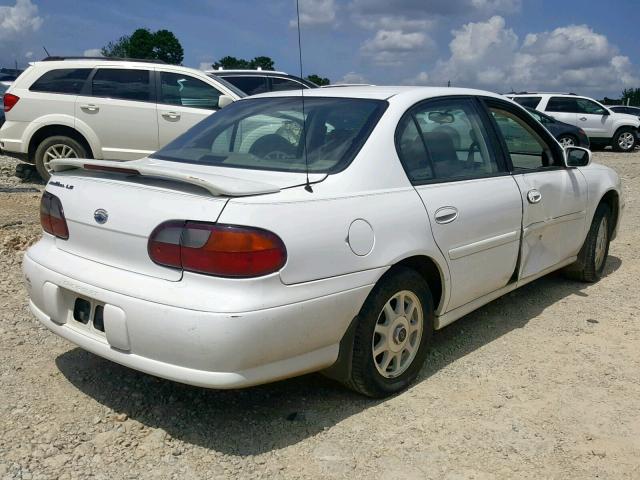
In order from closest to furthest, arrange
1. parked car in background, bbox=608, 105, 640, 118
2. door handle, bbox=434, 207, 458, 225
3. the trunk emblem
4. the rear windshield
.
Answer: the trunk emblem → the rear windshield → door handle, bbox=434, 207, 458, 225 → parked car in background, bbox=608, 105, 640, 118

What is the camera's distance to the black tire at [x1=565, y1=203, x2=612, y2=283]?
5178mm

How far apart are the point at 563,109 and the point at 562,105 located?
0.12 meters

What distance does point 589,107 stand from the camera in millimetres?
19109

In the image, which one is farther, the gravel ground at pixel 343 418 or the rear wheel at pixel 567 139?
the rear wheel at pixel 567 139

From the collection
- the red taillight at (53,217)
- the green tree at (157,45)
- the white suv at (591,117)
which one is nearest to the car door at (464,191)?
the red taillight at (53,217)

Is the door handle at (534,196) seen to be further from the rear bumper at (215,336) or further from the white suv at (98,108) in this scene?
the white suv at (98,108)

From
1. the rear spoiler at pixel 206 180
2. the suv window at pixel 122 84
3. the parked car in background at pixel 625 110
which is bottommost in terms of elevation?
the rear spoiler at pixel 206 180

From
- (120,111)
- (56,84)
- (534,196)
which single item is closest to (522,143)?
(534,196)

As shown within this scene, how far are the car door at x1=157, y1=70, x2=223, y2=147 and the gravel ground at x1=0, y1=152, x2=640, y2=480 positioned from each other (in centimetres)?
495

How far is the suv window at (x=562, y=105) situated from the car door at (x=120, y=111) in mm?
13270

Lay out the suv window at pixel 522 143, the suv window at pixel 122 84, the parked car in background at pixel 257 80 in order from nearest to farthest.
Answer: the suv window at pixel 522 143, the suv window at pixel 122 84, the parked car in background at pixel 257 80

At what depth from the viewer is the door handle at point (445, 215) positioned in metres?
3.35

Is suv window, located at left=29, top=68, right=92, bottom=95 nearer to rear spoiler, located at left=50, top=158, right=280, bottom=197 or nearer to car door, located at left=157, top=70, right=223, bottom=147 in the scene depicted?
car door, located at left=157, top=70, right=223, bottom=147

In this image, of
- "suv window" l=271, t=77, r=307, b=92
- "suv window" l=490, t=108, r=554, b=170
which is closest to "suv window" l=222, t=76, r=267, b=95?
"suv window" l=271, t=77, r=307, b=92
